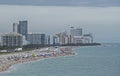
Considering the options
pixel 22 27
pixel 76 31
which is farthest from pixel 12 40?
pixel 76 31

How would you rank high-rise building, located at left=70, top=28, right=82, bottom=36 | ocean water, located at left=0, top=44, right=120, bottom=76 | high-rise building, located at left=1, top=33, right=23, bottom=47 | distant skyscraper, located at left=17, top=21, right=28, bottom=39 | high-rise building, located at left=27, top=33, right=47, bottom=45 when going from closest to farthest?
1. ocean water, located at left=0, top=44, right=120, bottom=76
2. high-rise building, located at left=1, top=33, right=23, bottom=47
3. high-rise building, located at left=27, top=33, right=47, bottom=45
4. distant skyscraper, located at left=17, top=21, right=28, bottom=39
5. high-rise building, located at left=70, top=28, right=82, bottom=36

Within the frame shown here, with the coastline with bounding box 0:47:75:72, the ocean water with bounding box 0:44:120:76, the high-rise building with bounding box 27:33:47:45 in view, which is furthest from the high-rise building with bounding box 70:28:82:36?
the ocean water with bounding box 0:44:120:76

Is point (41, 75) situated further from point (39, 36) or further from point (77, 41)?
point (77, 41)

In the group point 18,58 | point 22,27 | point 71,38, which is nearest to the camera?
point 18,58

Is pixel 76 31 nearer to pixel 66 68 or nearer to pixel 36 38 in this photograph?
pixel 36 38

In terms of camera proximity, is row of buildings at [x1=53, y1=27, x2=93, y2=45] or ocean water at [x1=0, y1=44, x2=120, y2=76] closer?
ocean water at [x1=0, y1=44, x2=120, y2=76]

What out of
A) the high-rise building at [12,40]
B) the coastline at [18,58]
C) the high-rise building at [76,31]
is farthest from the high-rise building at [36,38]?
the coastline at [18,58]

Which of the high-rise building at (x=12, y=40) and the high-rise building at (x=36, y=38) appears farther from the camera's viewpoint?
the high-rise building at (x=36, y=38)

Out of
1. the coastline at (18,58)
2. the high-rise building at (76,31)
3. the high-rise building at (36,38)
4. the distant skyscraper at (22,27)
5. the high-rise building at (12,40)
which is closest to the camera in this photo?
the coastline at (18,58)

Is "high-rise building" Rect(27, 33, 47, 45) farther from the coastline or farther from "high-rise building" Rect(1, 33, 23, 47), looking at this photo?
the coastline

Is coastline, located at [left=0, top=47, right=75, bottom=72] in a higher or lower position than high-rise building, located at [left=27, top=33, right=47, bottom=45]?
higher

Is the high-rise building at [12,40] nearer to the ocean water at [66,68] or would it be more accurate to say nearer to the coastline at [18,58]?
the coastline at [18,58]
